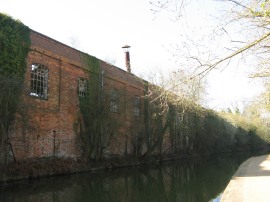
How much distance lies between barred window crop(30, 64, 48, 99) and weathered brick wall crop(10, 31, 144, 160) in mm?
216

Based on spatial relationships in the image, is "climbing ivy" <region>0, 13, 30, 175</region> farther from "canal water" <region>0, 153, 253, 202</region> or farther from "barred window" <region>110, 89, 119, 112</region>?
"barred window" <region>110, 89, 119, 112</region>

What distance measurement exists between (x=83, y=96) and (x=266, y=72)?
480 inches

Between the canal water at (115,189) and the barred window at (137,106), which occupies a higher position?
the barred window at (137,106)

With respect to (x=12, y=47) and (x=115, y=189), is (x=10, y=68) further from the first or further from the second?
(x=115, y=189)

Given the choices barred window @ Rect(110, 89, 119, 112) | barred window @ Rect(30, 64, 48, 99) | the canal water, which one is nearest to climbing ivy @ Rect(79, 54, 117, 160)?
barred window @ Rect(110, 89, 119, 112)

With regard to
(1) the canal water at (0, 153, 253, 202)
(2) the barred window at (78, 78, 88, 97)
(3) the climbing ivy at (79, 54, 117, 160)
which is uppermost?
(2) the barred window at (78, 78, 88, 97)

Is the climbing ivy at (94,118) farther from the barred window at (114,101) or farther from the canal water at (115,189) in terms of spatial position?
the canal water at (115,189)

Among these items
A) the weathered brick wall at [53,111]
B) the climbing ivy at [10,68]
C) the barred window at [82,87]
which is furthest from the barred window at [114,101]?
the climbing ivy at [10,68]

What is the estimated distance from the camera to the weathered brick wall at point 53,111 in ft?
50.1

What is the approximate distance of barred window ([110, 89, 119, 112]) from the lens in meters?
21.1

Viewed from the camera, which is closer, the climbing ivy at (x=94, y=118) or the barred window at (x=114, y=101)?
the climbing ivy at (x=94, y=118)

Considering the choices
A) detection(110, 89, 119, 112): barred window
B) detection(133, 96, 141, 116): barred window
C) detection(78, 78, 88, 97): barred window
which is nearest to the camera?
detection(78, 78, 88, 97): barred window

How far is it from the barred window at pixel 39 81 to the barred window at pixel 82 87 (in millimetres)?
2889

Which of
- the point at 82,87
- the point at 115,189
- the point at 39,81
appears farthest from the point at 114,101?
the point at 115,189
